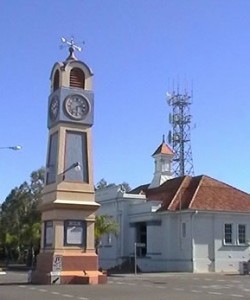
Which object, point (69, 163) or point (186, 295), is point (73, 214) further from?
point (186, 295)

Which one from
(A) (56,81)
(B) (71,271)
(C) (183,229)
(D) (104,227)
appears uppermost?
(A) (56,81)

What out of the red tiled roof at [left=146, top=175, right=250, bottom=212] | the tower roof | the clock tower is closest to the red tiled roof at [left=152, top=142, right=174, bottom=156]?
the tower roof

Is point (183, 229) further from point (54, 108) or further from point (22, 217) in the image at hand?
point (22, 217)

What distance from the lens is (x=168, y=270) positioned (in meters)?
53.7

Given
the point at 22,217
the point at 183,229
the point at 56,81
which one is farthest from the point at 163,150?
the point at 56,81

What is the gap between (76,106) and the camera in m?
36.0

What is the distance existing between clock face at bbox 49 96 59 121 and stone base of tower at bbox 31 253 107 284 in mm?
8001

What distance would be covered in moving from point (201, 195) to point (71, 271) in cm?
2377

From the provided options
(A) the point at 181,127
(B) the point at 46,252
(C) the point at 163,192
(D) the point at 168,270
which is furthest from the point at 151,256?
(A) the point at 181,127

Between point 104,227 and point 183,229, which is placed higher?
point 104,227

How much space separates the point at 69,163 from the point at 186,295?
12134 mm

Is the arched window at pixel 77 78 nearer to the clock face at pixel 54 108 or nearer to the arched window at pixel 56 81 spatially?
the arched window at pixel 56 81

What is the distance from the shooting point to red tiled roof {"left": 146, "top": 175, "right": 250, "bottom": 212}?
5459 centimetres

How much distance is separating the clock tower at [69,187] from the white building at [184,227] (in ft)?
63.5
